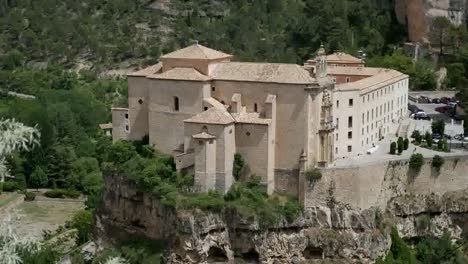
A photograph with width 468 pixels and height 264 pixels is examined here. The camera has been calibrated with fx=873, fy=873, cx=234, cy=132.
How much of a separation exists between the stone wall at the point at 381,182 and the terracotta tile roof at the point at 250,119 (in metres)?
3.33

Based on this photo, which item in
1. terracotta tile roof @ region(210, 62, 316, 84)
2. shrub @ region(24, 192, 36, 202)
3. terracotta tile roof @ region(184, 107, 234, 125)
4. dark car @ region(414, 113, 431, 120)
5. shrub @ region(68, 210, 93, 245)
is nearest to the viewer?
terracotta tile roof @ region(184, 107, 234, 125)

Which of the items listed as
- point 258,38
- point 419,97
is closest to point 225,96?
point 419,97

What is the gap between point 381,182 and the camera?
3950cm

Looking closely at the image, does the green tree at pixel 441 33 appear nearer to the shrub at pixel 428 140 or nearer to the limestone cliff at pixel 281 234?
the shrub at pixel 428 140

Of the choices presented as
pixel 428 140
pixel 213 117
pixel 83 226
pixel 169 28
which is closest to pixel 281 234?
pixel 213 117

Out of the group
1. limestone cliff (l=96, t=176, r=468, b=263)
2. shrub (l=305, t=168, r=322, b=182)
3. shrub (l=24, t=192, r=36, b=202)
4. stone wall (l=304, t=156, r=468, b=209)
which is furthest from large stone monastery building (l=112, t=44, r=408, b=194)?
shrub (l=24, t=192, r=36, b=202)

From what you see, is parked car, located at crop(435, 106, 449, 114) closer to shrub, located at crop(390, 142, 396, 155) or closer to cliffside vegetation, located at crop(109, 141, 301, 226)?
shrub, located at crop(390, 142, 396, 155)

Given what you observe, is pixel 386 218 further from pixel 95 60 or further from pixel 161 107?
pixel 95 60

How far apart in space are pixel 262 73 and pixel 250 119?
2.21 meters

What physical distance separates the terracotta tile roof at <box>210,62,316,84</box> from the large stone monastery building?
0.04m

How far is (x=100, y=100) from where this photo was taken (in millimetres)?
77000

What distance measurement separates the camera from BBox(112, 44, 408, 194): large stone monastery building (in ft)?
121

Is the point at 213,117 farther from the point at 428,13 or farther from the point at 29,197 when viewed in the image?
the point at 428,13

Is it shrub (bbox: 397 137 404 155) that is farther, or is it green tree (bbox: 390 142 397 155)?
green tree (bbox: 390 142 397 155)
